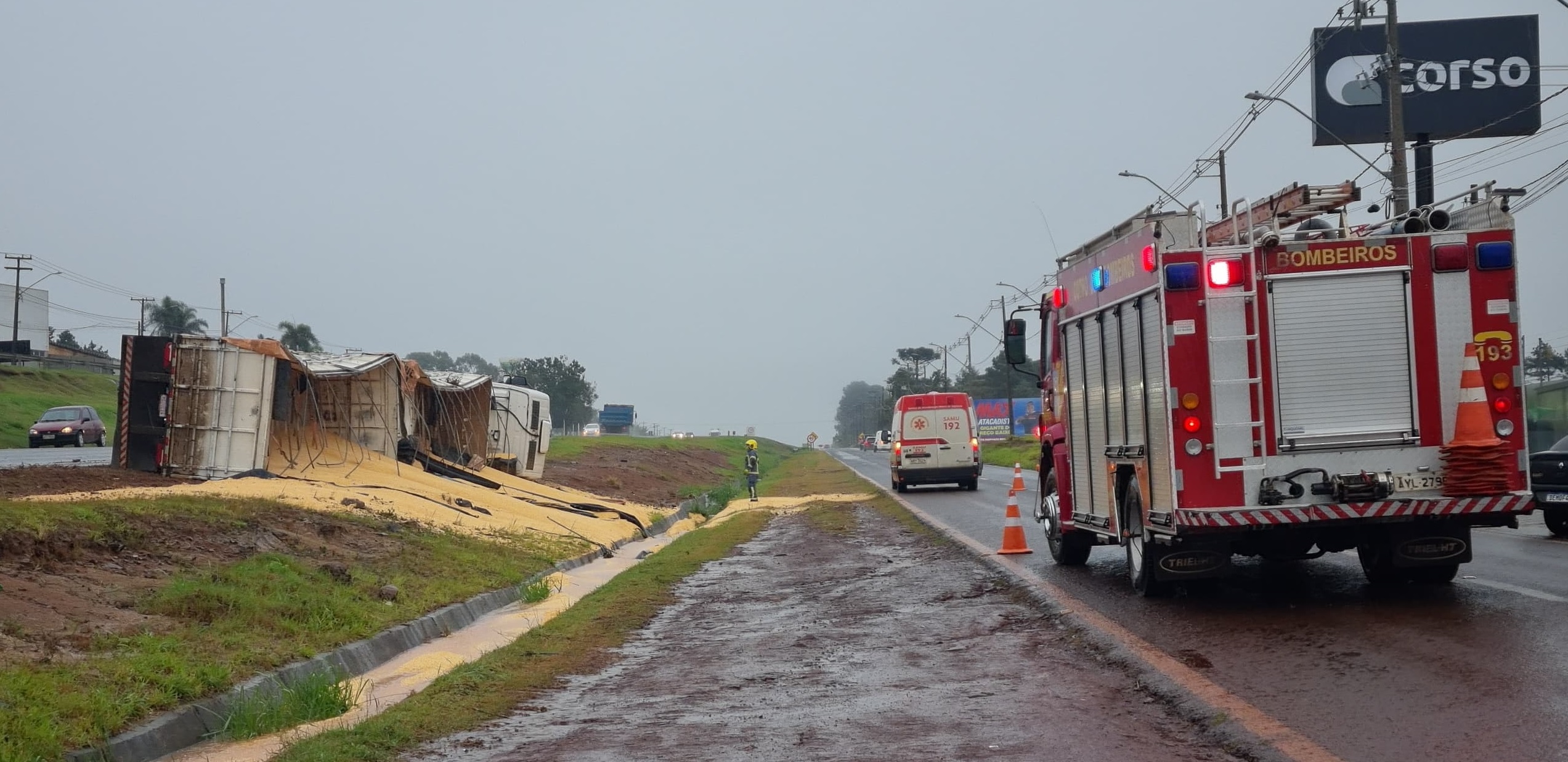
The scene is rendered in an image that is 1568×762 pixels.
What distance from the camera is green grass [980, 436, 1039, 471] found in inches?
2342

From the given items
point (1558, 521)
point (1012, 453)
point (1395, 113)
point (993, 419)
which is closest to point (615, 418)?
point (993, 419)

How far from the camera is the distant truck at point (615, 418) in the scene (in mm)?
128625

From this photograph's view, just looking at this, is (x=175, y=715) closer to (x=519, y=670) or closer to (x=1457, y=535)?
(x=519, y=670)

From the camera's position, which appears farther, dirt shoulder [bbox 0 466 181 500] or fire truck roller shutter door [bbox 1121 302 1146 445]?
dirt shoulder [bbox 0 466 181 500]

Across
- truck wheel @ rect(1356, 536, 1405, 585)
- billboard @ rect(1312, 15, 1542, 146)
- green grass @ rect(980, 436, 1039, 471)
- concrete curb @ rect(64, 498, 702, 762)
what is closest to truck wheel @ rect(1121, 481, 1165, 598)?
truck wheel @ rect(1356, 536, 1405, 585)

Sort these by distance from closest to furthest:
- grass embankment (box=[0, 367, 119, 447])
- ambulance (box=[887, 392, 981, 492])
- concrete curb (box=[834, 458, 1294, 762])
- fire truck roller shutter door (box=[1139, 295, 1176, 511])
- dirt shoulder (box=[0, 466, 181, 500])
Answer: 1. concrete curb (box=[834, 458, 1294, 762])
2. fire truck roller shutter door (box=[1139, 295, 1176, 511])
3. dirt shoulder (box=[0, 466, 181, 500])
4. ambulance (box=[887, 392, 981, 492])
5. grass embankment (box=[0, 367, 119, 447])

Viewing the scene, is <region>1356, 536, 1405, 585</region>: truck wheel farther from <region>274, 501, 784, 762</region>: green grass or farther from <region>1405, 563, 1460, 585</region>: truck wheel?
<region>274, 501, 784, 762</region>: green grass

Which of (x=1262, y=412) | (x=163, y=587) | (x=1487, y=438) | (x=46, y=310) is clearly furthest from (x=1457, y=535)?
(x=46, y=310)

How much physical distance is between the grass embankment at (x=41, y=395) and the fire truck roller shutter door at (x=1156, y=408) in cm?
4556

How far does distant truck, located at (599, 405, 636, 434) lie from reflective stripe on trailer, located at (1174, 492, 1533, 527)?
11970 centimetres

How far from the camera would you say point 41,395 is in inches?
2527

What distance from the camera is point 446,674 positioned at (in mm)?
9438

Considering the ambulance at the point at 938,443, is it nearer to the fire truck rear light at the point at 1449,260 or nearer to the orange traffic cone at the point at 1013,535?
the orange traffic cone at the point at 1013,535

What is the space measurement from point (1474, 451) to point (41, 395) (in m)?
67.1
